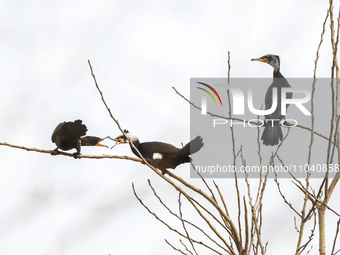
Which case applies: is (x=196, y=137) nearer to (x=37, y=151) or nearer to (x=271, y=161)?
(x=271, y=161)

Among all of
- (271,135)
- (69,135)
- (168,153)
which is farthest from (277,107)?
(69,135)

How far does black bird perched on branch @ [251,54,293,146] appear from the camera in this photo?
15.9 feet

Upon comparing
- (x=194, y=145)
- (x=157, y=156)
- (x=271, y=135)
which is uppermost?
(x=194, y=145)

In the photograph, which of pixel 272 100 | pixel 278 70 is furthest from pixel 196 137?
pixel 278 70

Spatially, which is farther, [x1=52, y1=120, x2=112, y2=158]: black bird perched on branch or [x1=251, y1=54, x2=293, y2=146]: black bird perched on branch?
[x1=251, y1=54, x2=293, y2=146]: black bird perched on branch

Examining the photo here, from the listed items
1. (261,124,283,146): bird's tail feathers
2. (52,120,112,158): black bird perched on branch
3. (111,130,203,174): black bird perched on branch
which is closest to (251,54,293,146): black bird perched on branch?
(261,124,283,146): bird's tail feathers

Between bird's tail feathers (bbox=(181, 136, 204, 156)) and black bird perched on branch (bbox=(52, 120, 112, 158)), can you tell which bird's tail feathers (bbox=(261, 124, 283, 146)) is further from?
black bird perched on branch (bbox=(52, 120, 112, 158))

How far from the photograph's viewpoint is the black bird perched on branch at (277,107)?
4836mm

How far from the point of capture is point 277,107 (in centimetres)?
536

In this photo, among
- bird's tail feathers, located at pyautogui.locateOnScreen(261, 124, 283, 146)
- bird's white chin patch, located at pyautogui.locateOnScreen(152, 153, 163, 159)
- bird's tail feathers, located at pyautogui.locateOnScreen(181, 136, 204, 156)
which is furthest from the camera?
bird's tail feathers, located at pyautogui.locateOnScreen(261, 124, 283, 146)

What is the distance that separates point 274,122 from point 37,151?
3.40 meters

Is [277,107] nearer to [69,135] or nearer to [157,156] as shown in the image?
[157,156]

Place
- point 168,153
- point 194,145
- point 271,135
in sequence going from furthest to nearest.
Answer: point 271,135
point 168,153
point 194,145

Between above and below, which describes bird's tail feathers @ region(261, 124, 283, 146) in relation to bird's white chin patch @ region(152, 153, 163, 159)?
below
